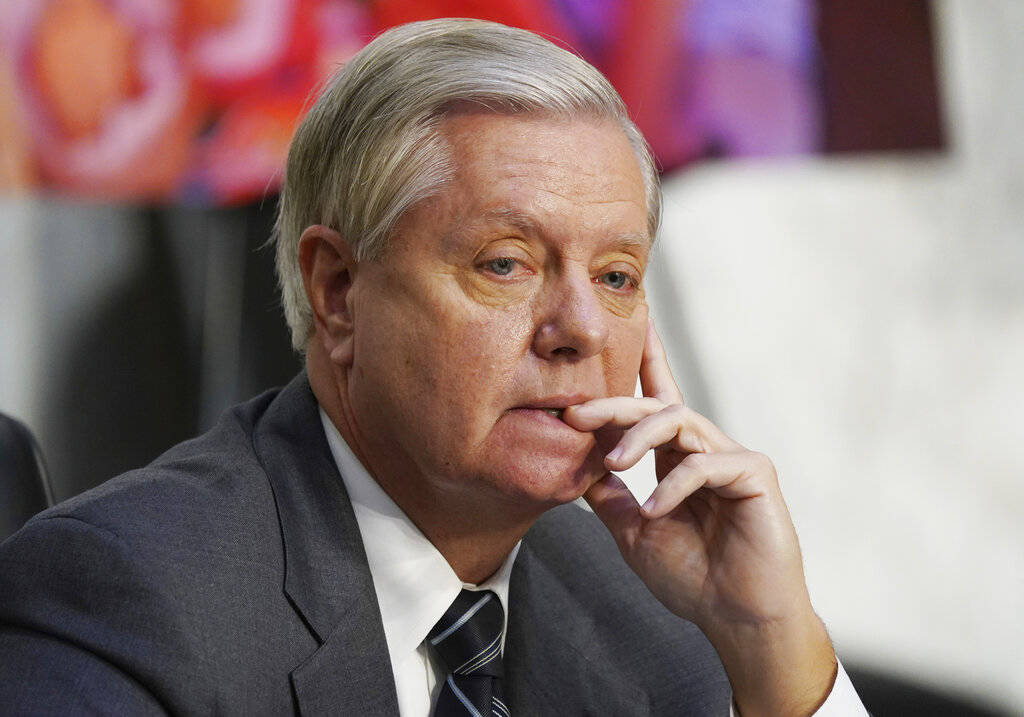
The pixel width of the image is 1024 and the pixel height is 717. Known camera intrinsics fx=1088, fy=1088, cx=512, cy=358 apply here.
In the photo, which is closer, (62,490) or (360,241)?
(360,241)

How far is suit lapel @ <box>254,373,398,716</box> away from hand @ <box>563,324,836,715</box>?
1.19 feet

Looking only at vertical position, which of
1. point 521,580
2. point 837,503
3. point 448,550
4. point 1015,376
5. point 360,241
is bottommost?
point 837,503

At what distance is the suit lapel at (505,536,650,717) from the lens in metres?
1.54

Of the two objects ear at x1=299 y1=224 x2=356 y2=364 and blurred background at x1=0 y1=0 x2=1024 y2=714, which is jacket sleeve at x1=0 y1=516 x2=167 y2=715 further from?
blurred background at x1=0 y1=0 x2=1024 y2=714

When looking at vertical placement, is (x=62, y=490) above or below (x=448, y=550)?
below

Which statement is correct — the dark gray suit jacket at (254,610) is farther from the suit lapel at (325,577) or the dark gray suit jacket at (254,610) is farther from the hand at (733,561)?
the hand at (733,561)

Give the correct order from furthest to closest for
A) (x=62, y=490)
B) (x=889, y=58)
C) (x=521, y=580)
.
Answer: (x=889, y=58)
(x=62, y=490)
(x=521, y=580)

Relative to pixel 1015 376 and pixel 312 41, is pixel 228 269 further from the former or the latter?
pixel 1015 376

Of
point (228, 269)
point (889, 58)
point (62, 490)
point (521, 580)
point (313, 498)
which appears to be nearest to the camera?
point (313, 498)

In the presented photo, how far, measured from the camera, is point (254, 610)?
4.16 feet

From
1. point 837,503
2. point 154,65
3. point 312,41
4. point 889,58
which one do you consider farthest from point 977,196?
point 154,65

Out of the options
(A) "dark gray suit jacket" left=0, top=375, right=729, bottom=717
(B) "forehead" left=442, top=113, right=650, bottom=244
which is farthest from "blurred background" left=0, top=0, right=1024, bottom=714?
(B) "forehead" left=442, top=113, right=650, bottom=244

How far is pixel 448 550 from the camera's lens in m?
1.49

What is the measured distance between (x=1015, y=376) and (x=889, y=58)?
3.56 feet
